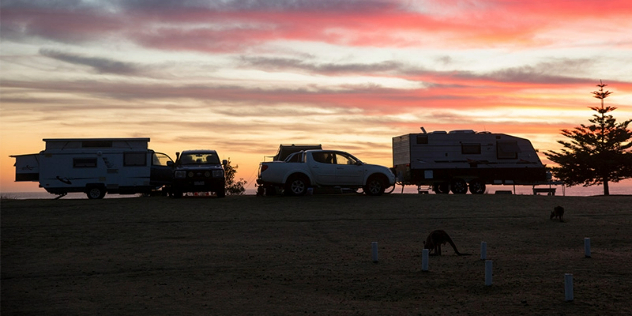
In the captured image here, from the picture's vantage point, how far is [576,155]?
60531 millimetres

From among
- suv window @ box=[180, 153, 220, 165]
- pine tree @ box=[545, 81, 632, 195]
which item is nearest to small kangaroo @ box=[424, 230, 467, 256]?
suv window @ box=[180, 153, 220, 165]

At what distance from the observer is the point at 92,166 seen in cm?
3127

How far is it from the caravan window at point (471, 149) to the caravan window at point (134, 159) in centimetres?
1520

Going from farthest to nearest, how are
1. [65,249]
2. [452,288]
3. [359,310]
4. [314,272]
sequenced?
[65,249]
[314,272]
[452,288]
[359,310]

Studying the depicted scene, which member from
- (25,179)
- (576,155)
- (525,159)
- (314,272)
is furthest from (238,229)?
(576,155)

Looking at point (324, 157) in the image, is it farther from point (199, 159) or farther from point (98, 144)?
point (98, 144)

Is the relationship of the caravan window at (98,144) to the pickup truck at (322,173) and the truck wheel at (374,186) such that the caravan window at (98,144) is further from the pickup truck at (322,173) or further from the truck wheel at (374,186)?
the truck wheel at (374,186)

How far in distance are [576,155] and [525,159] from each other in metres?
28.9

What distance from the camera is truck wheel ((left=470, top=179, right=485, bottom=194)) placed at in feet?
112

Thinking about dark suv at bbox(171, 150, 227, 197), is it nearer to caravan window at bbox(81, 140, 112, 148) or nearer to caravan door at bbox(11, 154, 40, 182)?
caravan window at bbox(81, 140, 112, 148)

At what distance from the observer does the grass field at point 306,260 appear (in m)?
9.69

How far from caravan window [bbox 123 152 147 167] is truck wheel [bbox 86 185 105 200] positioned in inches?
61.6

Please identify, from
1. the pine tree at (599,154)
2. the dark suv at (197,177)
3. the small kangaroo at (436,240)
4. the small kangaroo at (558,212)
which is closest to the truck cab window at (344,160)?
the dark suv at (197,177)

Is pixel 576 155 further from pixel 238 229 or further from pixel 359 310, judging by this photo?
pixel 359 310
